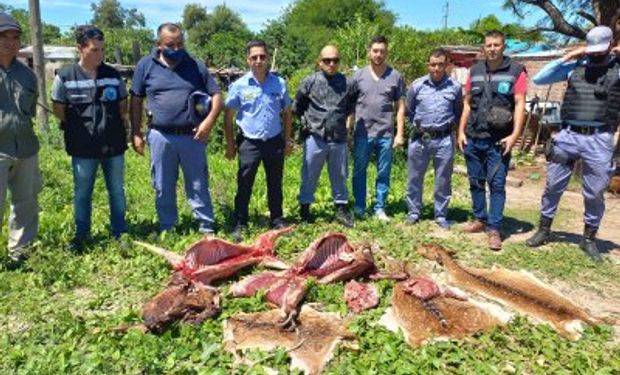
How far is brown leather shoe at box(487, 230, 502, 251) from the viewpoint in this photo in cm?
517

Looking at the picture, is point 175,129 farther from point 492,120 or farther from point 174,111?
point 492,120

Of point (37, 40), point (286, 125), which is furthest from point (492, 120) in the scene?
point (37, 40)

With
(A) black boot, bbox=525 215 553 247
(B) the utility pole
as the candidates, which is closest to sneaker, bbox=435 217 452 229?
(A) black boot, bbox=525 215 553 247

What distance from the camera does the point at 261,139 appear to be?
16.7 ft

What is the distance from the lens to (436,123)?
5449mm

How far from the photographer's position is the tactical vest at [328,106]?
208 inches

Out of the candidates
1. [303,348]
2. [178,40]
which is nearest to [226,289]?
[303,348]

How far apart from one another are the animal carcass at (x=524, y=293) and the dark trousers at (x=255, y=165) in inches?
67.8

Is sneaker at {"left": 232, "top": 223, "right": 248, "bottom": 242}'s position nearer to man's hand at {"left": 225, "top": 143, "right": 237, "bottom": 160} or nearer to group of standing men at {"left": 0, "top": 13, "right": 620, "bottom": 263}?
group of standing men at {"left": 0, "top": 13, "right": 620, "bottom": 263}

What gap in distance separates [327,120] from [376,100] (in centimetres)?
61

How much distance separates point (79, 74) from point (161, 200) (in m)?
1.30

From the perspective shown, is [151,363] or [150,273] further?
[150,273]

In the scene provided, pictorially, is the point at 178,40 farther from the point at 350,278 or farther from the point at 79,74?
the point at 350,278

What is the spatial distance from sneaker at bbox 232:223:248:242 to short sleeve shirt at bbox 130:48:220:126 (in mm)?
1149
